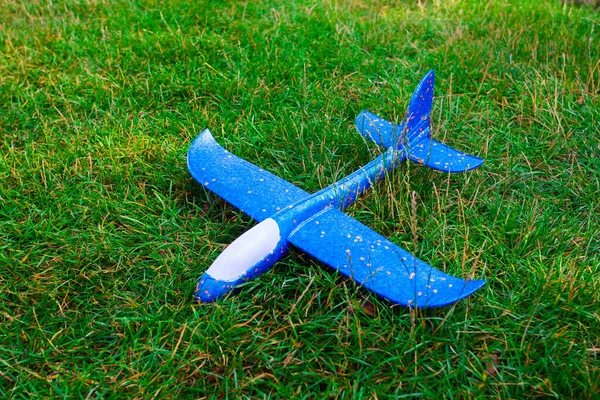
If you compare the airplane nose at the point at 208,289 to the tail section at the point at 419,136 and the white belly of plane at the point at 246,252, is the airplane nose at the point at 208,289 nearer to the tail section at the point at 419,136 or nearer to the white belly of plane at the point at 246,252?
the white belly of plane at the point at 246,252

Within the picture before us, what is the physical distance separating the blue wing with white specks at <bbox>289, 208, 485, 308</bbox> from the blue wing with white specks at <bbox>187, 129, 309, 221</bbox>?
0.24 metres

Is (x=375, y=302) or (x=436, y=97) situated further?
(x=436, y=97)

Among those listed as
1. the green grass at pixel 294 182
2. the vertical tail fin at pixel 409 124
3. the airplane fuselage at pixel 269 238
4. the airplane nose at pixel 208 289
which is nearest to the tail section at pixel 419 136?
the vertical tail fin at pixel 409 124

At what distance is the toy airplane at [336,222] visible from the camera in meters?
2.78

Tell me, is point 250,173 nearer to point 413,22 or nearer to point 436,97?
point 436,97

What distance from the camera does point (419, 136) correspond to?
12.6 ft

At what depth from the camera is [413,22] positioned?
5824 millimetres

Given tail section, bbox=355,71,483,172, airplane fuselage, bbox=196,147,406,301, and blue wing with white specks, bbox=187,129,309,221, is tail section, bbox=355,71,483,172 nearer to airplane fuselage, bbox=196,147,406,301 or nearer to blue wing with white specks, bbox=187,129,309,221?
airplane fuselage, bbox=196,147,406,301

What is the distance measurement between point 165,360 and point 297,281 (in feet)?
2.60

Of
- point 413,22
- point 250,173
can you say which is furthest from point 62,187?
point 413,22

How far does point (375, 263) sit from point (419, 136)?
1.27m

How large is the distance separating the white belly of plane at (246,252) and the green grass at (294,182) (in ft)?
0.52

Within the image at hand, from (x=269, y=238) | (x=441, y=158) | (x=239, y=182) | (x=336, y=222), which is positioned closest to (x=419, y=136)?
(x=441, y=158)

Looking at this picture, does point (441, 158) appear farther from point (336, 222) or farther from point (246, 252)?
point (246, 252)
